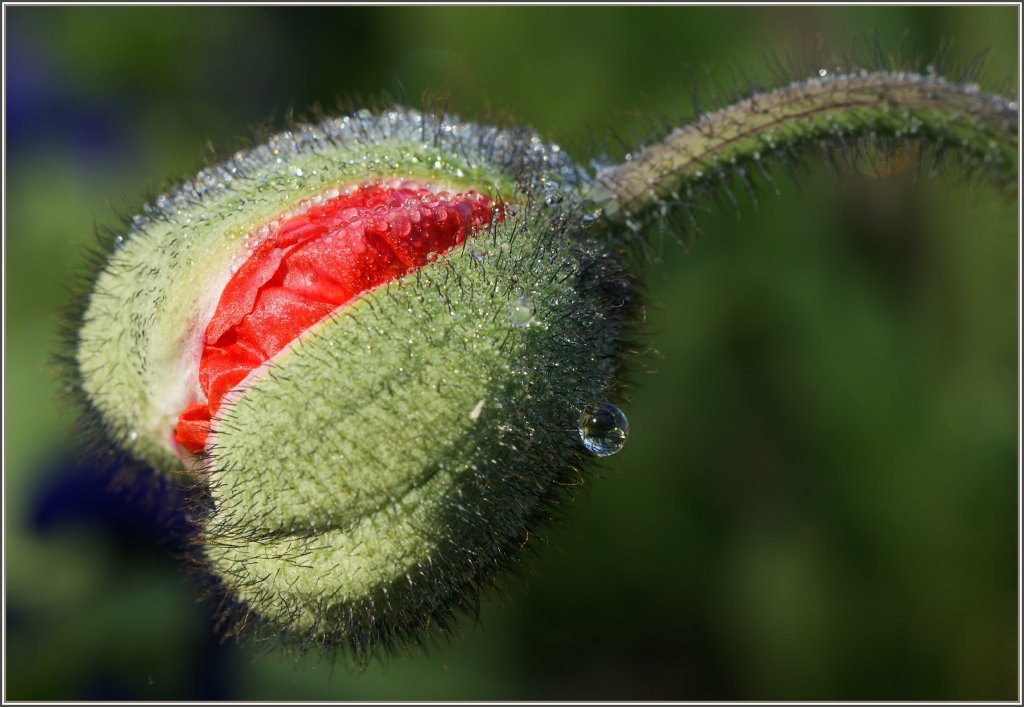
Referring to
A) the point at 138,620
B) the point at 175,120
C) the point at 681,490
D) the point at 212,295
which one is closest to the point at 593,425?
the point at 212,295

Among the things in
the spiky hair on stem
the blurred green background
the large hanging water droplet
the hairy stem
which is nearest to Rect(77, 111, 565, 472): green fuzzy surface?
the spiky hair on stem

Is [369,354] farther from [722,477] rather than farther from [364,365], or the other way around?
[722,477]

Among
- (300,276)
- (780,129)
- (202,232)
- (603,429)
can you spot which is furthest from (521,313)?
(780,129)

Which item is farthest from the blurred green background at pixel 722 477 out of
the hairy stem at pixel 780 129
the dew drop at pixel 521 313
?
the dew drop at pixel 521 313

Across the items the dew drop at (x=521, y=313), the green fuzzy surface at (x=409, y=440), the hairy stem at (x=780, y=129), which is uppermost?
the hairy stem at (x=780, y=129)

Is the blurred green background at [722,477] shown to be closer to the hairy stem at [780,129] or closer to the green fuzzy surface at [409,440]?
the hairy stem at [780,129]

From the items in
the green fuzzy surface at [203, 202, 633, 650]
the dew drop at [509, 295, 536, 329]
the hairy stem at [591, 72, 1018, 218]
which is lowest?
the green fuzzy surface at [203, 202, 633, 650]

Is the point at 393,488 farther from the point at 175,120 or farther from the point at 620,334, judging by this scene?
the point at 175,120

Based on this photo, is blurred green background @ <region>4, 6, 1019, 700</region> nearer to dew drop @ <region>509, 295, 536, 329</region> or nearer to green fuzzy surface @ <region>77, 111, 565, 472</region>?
green fuzzy surface @ <region>77, 111, 565, 472</region>
